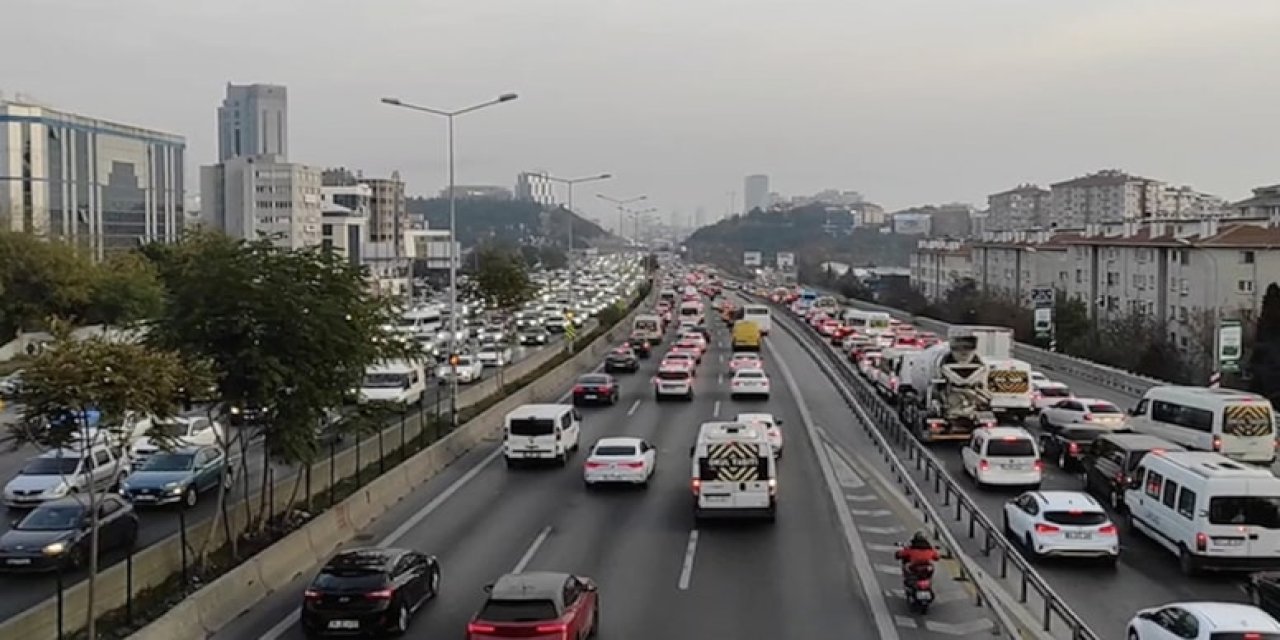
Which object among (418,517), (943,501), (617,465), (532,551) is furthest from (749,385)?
(532,551)

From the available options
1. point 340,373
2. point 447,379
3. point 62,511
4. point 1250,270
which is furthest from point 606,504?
point 1250,270

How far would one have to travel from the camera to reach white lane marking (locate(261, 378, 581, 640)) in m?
18.3

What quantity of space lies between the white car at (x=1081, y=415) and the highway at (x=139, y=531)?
1748 cm

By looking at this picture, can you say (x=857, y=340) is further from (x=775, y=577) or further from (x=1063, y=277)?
(x=775, y=577)

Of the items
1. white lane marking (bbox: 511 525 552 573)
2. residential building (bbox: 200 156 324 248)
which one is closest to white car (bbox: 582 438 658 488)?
white lane marking (bbox: 511 525 552 573)

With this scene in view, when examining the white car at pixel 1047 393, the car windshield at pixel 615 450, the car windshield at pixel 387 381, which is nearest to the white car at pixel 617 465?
the car windshield at pixel 615 450

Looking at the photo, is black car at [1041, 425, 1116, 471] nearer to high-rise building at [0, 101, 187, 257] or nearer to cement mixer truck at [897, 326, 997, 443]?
cement mixer truck at [897, 326, 997, 443]

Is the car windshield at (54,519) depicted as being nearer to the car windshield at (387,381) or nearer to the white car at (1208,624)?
the white car at (1208,624)

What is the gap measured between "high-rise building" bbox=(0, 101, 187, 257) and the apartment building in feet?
236

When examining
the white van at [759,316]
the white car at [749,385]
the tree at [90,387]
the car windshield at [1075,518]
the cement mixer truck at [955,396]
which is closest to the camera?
the tree at [90,387]

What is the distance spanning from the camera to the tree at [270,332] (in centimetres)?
2262

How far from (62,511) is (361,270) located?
280 inches

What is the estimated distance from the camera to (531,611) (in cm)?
1565

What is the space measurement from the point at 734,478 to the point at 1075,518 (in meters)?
6.35
